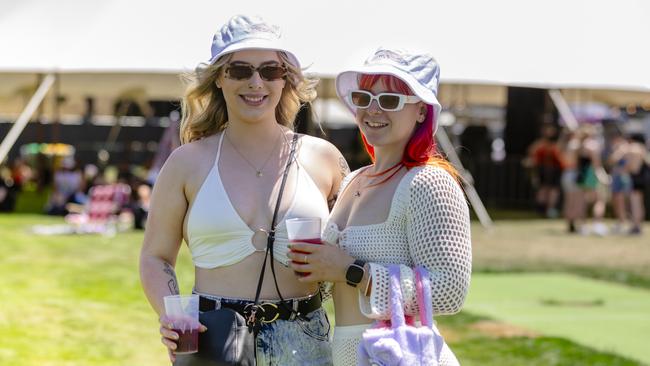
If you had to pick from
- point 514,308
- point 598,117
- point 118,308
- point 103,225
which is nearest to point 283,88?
point 118,308

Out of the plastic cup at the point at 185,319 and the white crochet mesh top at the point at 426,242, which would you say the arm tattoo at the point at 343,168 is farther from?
the plastic cup at the point at 185,319

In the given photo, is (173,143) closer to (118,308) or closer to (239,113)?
(118,308)

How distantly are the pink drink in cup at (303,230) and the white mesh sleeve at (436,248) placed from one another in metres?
0.18

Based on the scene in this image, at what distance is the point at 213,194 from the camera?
321 centimetres

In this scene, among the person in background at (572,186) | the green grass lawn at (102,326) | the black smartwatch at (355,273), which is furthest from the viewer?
the person in background at (572,186)

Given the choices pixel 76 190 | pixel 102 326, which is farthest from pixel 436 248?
pixel 76 190

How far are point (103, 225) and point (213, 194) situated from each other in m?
12.5

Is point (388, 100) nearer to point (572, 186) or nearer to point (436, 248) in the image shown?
point (436, 248)

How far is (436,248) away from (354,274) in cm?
24

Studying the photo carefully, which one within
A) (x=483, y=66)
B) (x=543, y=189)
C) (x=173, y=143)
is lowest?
(x=543, y=189)

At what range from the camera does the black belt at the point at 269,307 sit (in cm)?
315

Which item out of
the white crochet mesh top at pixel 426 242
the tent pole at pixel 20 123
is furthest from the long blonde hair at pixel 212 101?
the tent pole at pixel 20 123

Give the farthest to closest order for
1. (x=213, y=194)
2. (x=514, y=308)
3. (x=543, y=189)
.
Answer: (x=543, y=189) < (x=514, y=308) < (x=213, y=194)

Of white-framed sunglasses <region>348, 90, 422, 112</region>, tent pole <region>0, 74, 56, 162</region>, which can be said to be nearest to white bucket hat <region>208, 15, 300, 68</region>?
white-framed sunglasses <region>348, 90, 422, 112</region>
